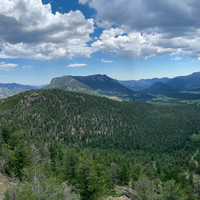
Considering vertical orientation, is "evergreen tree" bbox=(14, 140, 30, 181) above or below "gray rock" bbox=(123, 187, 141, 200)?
above

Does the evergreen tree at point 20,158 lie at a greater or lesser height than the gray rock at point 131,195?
greater

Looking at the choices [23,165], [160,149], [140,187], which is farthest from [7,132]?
[160,149]

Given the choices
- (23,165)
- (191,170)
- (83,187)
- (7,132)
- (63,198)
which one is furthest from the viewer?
(191,170)

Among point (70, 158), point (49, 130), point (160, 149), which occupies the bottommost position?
point (160, 149)

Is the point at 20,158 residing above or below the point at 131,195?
above

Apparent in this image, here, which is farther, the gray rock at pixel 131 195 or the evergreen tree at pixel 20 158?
the evergreen tree at pixel 20 158

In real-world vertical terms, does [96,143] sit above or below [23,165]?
below

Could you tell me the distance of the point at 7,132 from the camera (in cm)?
10150

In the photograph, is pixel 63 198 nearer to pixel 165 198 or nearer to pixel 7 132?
pixel 165 198

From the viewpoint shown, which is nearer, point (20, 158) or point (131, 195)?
point (131, 195)

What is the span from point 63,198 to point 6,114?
207 meters

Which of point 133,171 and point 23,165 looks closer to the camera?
point 23,165

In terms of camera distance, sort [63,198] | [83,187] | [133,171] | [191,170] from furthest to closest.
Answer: [191,170]
[133,171]
[83,187]
[63,198]

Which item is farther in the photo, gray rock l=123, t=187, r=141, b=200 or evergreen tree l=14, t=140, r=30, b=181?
evergreen tree l=14, t=140, r=30, b=181
